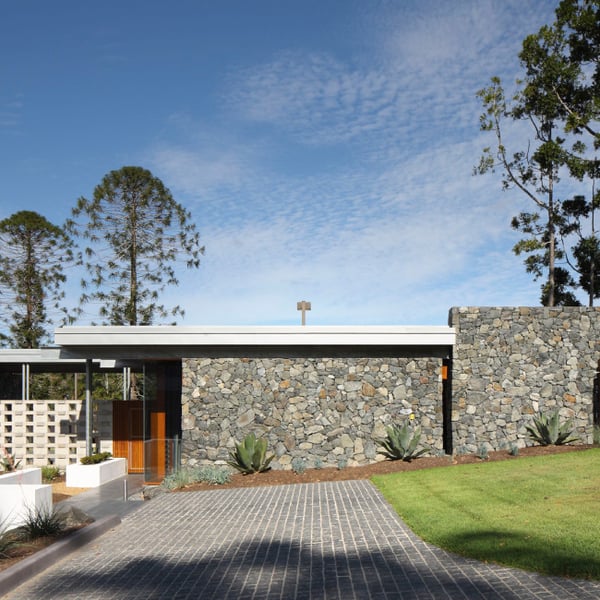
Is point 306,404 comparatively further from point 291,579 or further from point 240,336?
point 291,579

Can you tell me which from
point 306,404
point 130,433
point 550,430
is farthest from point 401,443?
point 130,433

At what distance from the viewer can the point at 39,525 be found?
893cm

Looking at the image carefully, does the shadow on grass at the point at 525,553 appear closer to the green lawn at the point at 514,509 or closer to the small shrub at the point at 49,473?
the green lawn at the point at 514,509

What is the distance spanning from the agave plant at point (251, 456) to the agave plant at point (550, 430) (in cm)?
669

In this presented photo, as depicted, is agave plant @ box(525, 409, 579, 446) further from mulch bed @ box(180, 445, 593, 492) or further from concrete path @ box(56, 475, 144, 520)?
concrete path @ box(56, 475, 144, 520)

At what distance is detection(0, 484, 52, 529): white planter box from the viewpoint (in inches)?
368

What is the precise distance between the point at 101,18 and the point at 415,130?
9.59 m

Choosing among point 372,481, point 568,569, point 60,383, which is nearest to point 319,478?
point 372,481

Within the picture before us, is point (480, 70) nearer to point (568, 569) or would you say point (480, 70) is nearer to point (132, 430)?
point (132, 430)

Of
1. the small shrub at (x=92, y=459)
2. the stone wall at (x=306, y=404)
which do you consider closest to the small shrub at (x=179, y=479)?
the stone wall at (x=306, y=404)

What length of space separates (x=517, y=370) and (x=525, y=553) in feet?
29.8

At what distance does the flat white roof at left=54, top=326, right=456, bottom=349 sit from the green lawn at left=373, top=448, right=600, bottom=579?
3.31 meters

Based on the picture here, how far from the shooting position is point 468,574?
6797mm

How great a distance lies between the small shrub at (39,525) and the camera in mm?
8820
